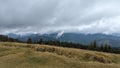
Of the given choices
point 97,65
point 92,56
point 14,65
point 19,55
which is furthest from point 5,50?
point 97,65

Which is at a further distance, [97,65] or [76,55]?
[76,55]

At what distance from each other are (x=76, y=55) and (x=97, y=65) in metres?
16.4

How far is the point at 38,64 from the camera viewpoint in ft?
143

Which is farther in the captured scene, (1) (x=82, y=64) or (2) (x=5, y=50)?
(2) (x=5, y=50)

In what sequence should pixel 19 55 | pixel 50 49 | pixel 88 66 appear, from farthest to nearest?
1. pixel 50 49
2. pixel 19 55
3. pixel 88 66

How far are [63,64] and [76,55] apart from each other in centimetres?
1577

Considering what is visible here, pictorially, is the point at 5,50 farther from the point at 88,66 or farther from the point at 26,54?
the point at 88,66

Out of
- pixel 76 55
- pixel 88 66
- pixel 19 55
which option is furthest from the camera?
pixel 76 55

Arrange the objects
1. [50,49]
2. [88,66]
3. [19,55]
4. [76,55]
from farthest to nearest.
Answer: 1. [50,49]
2. [76,55]
3. [19,55]
4. [88,66]

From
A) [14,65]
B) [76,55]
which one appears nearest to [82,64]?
[14,65]

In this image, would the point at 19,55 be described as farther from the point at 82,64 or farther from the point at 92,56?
the point at 92,56

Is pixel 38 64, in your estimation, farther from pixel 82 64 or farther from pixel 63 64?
pixel 82 64

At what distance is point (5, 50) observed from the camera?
59.1 metres

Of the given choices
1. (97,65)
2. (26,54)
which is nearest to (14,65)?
(26,54)
